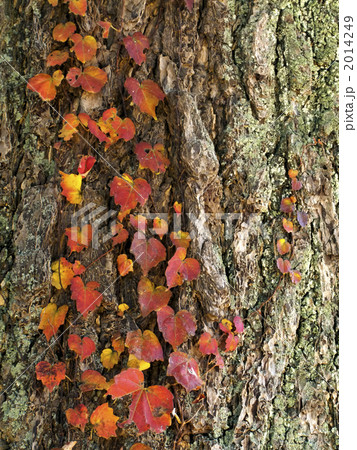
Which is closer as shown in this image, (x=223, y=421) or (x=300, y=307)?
(x=223, y=421)

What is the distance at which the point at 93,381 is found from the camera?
1379 mm

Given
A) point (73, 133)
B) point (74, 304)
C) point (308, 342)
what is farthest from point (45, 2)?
Result: point (308, 342)

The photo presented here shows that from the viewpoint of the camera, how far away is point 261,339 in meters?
1.46

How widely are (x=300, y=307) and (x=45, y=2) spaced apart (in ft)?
4.85

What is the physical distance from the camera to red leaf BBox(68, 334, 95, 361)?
1.38 meters

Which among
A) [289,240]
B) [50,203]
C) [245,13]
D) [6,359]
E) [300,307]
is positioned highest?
[245,13]

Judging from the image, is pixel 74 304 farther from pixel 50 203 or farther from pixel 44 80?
pixel 44 80

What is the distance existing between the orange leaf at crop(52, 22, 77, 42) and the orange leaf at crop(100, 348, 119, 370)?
3.67 ft

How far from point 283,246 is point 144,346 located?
2.02ft

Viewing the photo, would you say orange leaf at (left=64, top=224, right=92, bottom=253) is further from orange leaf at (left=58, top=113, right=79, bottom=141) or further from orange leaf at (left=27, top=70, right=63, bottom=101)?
orange leaf at (left=27, top=70, right=63, bottom=101)

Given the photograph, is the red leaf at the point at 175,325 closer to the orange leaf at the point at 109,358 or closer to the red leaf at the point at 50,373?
the orange leaf at the point at 109,358

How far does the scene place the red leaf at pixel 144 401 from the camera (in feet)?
4.26
